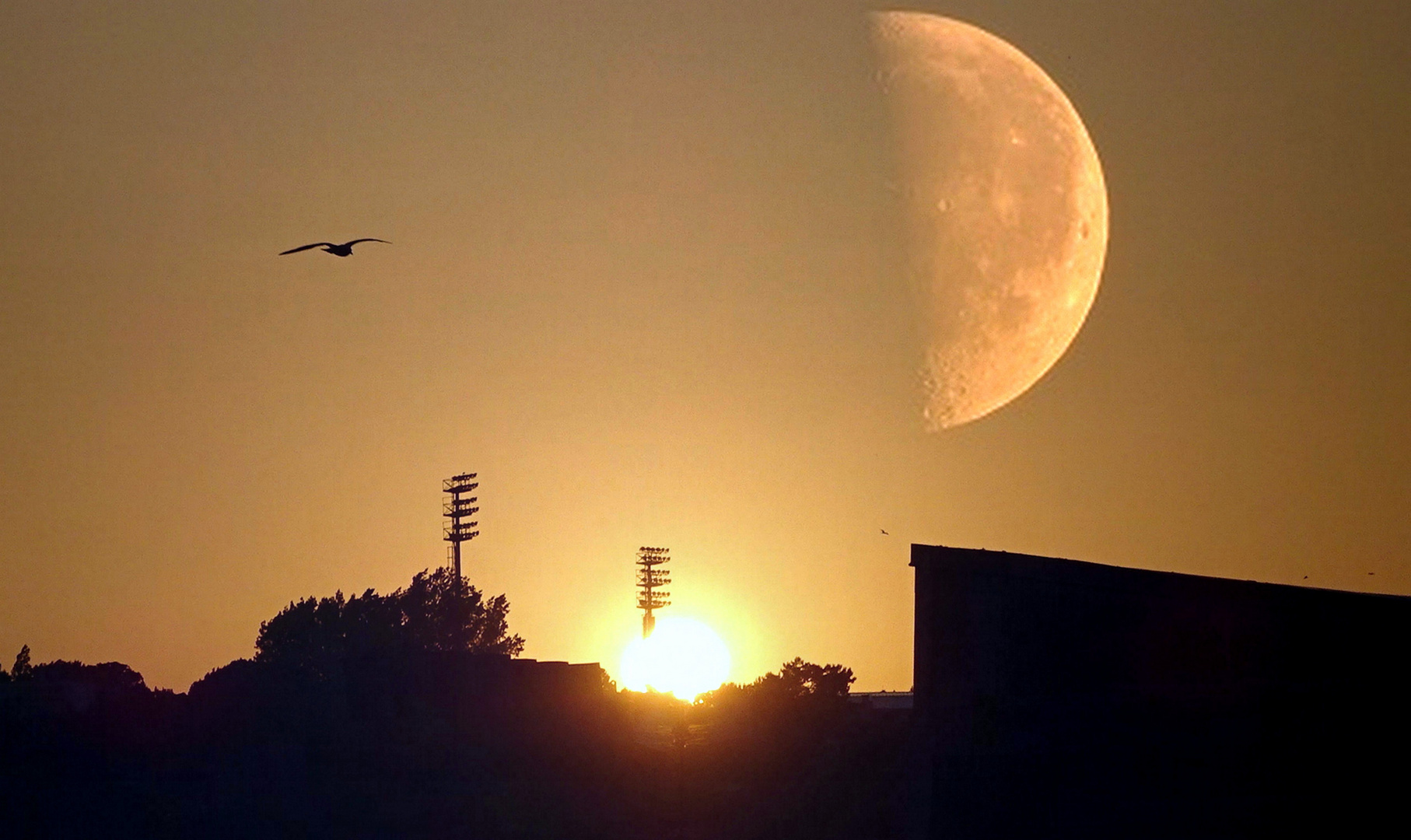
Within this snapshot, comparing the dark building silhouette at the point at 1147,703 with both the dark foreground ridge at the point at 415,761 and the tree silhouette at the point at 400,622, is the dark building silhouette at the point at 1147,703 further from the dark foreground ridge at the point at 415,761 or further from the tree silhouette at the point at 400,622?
the tree silhouette at the point at 400,622

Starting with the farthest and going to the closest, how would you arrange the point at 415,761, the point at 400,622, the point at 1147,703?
the point at 400,622 < the point at 415,761 < the point at 1147,703

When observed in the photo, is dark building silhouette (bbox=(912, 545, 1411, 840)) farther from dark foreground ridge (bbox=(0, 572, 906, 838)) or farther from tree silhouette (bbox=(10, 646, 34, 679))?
tree silhouette (bbox=(10, 646, 34, 679))

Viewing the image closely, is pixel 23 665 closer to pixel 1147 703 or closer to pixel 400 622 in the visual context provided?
pixel 400 622

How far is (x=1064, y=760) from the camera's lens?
27.5 meters

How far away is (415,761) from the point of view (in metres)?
53.9

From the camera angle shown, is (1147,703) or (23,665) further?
(23,665)

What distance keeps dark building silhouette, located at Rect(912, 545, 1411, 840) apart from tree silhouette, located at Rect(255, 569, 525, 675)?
307ft

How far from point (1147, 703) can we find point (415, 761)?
105 feet

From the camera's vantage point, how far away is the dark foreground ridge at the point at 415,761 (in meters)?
48.4

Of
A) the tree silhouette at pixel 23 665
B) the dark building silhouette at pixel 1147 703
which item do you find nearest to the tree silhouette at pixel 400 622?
the tree silhouette at pixel 23 665

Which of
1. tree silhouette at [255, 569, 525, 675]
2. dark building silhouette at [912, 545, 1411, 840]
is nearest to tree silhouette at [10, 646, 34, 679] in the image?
tree silhouette at [255, 569, 525, 675]

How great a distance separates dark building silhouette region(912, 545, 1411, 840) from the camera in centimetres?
2411

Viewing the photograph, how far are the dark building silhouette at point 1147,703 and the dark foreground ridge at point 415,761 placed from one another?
13.6 metres

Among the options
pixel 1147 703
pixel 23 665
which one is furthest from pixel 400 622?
pixel 1147 703
